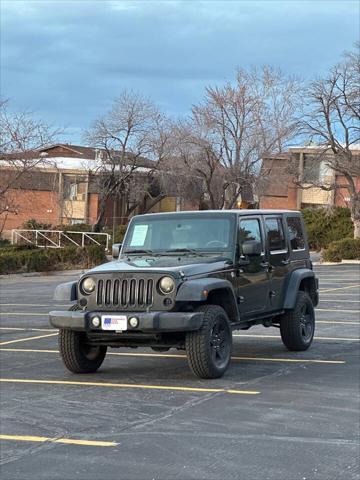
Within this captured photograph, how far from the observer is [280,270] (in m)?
10.6

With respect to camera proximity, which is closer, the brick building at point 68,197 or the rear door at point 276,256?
the rear door at point 276,256

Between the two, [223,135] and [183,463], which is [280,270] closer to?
[183,463]

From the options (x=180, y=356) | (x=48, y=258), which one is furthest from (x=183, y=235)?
(x=48, y=258)

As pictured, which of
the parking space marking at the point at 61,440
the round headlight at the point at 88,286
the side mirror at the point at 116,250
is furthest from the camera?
the side mirror at the point at 116,250

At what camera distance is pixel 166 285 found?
8.39 meters

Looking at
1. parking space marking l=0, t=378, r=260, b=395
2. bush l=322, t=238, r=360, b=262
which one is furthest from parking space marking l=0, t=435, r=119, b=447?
bush l=322, t=238, r=360, b=262

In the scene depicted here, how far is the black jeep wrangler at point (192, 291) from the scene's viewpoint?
27.6 ft

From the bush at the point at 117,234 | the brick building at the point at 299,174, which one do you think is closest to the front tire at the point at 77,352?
the bush at the point at 117,234

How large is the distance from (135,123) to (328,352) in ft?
139

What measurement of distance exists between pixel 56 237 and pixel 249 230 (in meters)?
34.6

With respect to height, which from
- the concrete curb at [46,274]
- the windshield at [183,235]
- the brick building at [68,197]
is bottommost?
the concrete curb at [46,274]

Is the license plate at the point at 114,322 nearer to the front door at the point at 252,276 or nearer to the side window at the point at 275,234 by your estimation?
the front door at the point at 252,276

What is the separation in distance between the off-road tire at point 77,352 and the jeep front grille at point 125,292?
470 millimetres

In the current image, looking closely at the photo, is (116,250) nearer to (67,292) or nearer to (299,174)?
(67,292)
